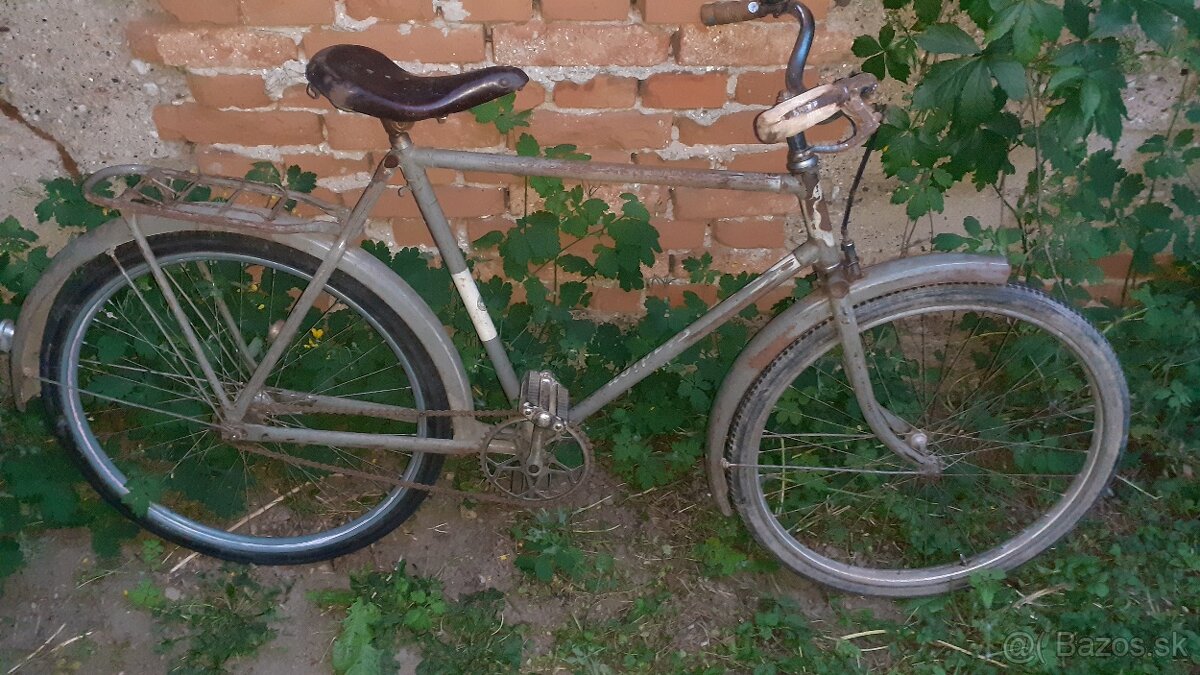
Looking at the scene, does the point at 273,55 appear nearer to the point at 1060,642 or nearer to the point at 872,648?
the point at 872,648

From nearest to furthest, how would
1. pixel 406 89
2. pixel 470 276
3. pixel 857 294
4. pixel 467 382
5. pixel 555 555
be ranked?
pixel 406 89 → pixel 857 294 → pixel 470 276 → pixel 467 382 → pixel 555 555

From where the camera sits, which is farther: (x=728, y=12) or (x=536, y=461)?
(x=536, y=461)

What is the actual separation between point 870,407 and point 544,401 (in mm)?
809

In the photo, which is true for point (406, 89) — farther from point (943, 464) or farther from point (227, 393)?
point (943, 464)

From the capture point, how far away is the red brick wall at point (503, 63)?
2.17 meters

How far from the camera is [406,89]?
5.59 ft

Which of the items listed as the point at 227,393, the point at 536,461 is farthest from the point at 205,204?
the point at 536,461

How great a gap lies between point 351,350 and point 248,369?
276mm

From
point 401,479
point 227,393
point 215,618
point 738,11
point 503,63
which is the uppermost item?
point 503,63

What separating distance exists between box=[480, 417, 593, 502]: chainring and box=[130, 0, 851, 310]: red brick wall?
0.72 meters

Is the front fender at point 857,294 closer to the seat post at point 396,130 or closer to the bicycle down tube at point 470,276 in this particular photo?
the bicycle down tube at point 470,276

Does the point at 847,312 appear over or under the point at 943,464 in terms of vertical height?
over

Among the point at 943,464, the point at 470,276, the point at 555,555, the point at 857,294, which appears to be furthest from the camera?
the point at 555,555

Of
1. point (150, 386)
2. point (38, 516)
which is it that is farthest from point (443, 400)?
point (38, 516)
